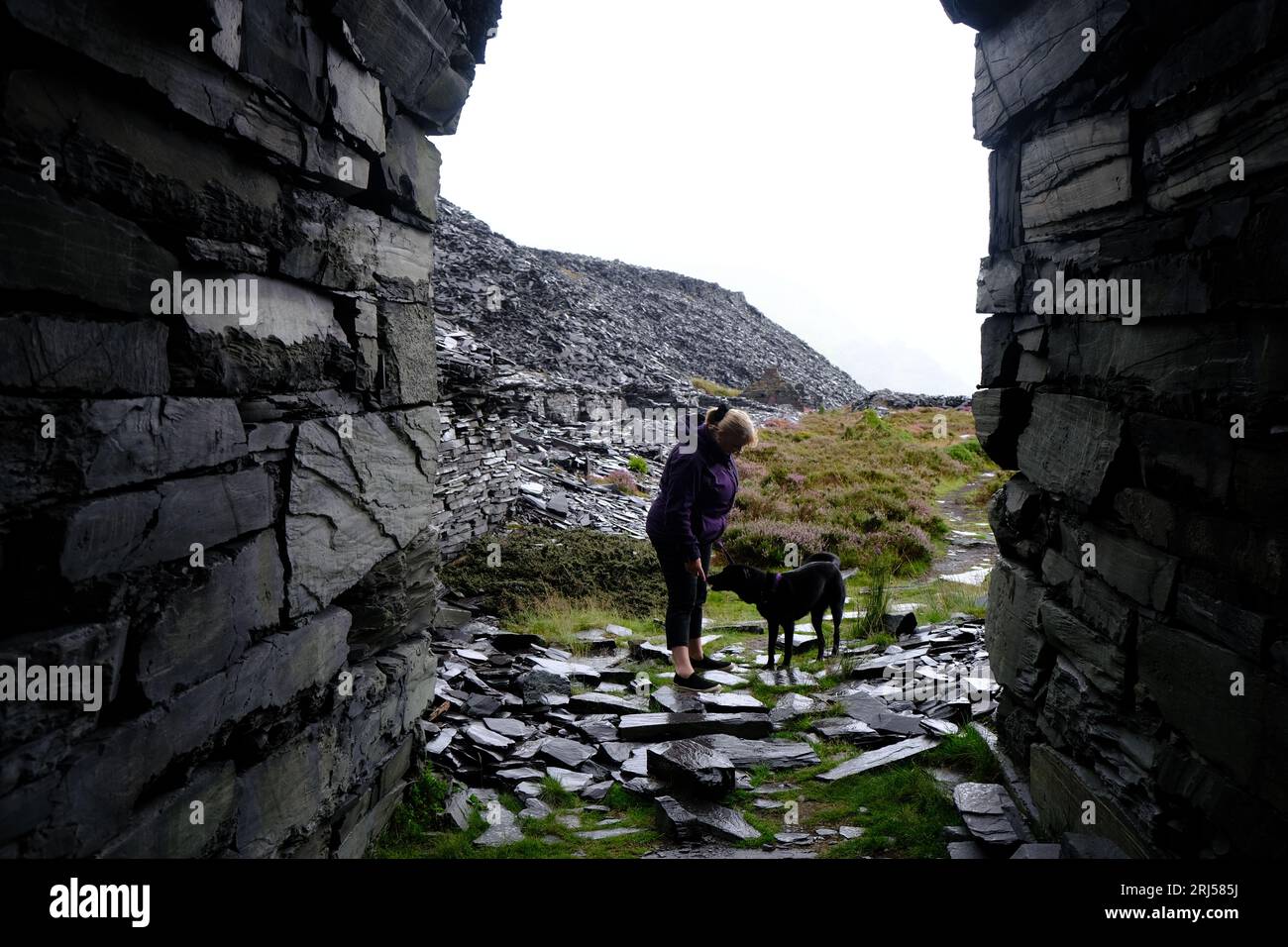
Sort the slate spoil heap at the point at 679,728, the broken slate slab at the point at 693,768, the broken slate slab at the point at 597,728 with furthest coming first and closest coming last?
the broken slate slab at the point at 597,728 → the broken slate slab at the point at 693,768 → the slate spoil heap at the point at 679,728

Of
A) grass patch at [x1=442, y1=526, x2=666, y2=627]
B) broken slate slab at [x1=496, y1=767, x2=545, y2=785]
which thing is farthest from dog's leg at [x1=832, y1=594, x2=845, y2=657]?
broken slate slab at [x1=496, y1=767, x2=545, y2=785]

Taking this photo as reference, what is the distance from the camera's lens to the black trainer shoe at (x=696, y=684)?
6598 millimetres

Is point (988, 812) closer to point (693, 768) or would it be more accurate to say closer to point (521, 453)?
point (693, 768)

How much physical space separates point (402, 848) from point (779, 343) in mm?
63203

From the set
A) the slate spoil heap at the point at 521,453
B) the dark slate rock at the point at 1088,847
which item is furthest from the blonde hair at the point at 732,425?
the slate spoil heap at the point at 521,453

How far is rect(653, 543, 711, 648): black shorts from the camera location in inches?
250

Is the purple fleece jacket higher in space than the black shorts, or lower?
higher

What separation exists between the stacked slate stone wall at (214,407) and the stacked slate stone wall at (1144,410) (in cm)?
298

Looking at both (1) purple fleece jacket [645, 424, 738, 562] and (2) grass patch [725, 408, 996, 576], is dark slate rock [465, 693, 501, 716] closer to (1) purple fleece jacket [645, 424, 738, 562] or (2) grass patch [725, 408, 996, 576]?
(1) purple fleece jacket [645, 424, 738, 562]

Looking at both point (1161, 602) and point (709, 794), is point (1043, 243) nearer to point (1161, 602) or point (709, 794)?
point (1161, 602)

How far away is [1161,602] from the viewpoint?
10.3ft

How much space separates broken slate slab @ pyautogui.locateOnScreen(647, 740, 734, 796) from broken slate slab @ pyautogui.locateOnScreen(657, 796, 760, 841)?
6.5 inches

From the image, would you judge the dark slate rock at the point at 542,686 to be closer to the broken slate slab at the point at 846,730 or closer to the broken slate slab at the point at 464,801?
the broken slate slab at the point at 464,801

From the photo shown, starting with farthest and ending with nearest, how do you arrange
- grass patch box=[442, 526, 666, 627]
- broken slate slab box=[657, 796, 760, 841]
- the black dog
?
grass patch box=[442, 526, 666, 627] < the black dog < broken slate slab box=[657, 796, 760, 841]
